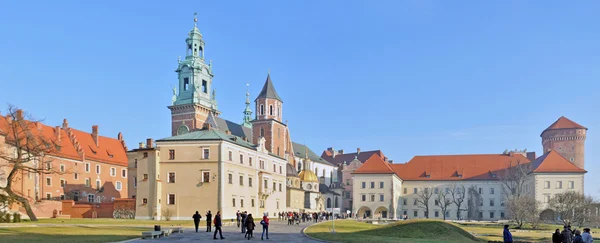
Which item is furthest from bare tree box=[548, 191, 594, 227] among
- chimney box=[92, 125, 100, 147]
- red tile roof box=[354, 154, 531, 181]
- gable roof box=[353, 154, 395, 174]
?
chimney box=[92, 125, 100, 147]

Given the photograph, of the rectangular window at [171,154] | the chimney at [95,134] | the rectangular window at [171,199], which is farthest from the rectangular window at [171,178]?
the chimney at [95,134]

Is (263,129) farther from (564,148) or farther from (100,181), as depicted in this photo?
(564,148)

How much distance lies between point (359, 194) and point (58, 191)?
52367 mm

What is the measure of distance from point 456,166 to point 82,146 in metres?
69.4

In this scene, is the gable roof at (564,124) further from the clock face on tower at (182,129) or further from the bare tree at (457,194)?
the clock face on tower at (182,129)

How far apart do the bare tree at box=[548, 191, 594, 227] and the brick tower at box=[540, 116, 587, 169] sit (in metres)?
49.2

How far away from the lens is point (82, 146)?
89938 millimetres

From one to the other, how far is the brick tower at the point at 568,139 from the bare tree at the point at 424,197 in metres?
34.7

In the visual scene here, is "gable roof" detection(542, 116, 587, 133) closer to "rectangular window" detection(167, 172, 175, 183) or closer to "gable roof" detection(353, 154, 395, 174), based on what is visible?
"gable roof" detection(353, 154, 395, 174)

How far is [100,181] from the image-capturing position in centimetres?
9144

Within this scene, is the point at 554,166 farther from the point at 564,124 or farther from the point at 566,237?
the point at 566,237

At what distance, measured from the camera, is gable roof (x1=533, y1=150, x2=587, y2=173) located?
101m

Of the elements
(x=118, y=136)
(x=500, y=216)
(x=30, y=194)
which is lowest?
(x=500, y=216)

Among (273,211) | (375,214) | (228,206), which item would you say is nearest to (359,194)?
(375,214)
